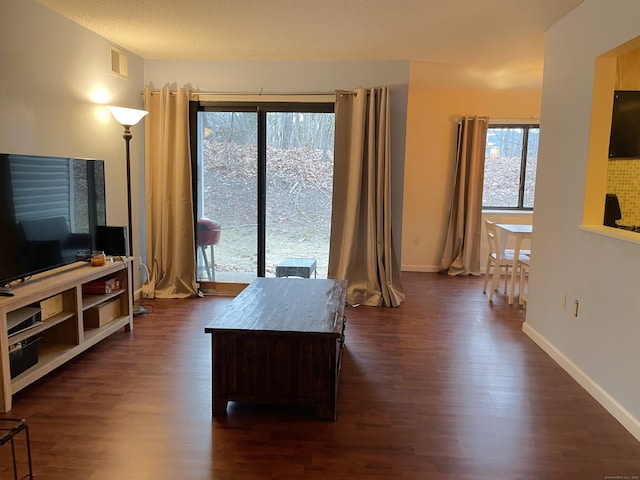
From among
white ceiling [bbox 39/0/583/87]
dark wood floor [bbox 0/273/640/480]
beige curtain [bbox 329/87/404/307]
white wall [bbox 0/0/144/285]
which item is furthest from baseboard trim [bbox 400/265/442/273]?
white wall [bbox 0/0/144/285]

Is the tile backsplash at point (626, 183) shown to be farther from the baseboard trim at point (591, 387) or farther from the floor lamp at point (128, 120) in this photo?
the floor lamp at point (128, 120)

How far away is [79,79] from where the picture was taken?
3750 millimetres

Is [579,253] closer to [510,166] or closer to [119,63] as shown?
[510,166]

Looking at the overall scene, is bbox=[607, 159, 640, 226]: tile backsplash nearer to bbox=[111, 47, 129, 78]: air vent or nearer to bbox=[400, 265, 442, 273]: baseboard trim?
bbox=[400, 265, 442, 273]: baseboard trim

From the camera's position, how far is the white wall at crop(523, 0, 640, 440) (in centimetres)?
251

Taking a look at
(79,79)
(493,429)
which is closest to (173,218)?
(79,79)

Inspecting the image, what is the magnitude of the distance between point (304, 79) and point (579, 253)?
10.1 feet

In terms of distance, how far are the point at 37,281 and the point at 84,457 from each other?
1.28m

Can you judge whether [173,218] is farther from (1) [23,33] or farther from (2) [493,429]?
(2) [493,429]

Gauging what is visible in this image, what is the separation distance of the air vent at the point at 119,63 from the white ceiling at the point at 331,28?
96 mm

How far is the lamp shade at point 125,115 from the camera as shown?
396 centimetres

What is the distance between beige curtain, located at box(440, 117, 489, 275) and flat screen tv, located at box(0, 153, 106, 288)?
4.44 m

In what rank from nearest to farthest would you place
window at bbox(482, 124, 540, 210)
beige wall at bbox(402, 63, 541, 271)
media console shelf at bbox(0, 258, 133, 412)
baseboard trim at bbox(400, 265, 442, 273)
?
media console shelf at bbox(0, 258, 133, 412) < beige wall at bbox(402, 63, 541, 271) < window at bbox(482, 124, 540, 210) < baseboard trim at bbox(400, 265, 442, 273)

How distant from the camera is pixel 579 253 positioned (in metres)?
3.06
